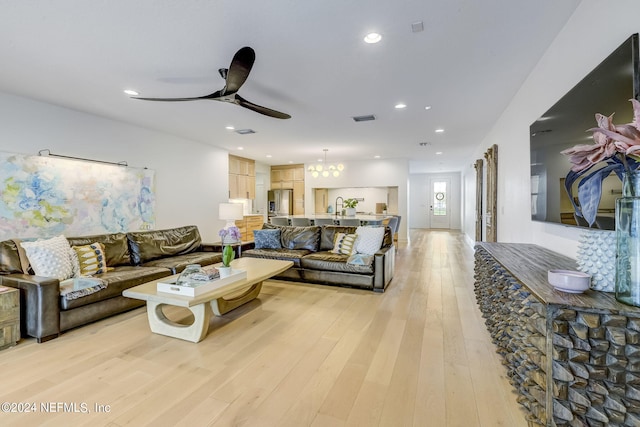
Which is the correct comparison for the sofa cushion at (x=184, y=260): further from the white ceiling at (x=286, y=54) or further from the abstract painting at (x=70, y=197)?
the white ceiling at (x=286, y=54)

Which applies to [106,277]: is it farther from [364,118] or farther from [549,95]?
[549,95]

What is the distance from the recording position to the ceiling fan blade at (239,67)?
2.18m

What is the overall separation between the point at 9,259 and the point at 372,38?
4.11 meters

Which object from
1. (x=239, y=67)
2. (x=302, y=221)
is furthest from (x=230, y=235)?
(x=302, y=221)

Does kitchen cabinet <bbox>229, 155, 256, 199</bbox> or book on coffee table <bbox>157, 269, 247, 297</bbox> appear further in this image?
kitchen cabinet <bbox>229, 155, 256, 199</bbox>

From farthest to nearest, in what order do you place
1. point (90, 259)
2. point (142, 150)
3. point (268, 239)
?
1. point (142, 150)
2. point (268, 239)
3. point (90, 259)

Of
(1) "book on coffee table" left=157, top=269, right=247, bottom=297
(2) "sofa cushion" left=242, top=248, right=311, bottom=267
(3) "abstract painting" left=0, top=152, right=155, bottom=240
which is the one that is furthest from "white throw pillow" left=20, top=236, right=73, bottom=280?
(2) "sofa cushion" left=242, top=248, right=311, bottom=267

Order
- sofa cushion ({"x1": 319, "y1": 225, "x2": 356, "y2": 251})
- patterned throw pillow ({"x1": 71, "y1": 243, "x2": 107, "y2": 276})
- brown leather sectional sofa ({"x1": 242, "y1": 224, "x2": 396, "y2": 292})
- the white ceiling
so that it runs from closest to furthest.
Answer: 1. the white ceiling
2. patterned throw pillow ({"x1": 71, "y1": 243, "x2": 107, "y2": 276})
3. brown leather sectional sofa ({"x1": 242, "y1": 224, "x2": 396, "y2": 292})
4. sofa cushion ({"x1": 319, "y1": 225, "x2": 356, "y2": 251})

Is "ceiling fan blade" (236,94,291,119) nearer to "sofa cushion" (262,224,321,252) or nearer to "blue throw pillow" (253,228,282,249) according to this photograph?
"sofa cushion" (262,224,321,252)

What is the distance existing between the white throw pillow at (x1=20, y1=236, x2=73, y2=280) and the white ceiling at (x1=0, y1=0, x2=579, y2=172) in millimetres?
1814

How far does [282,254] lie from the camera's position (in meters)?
4.63

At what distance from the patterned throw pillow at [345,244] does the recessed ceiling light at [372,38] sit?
2.79 m

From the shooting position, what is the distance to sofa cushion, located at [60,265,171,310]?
2.77m

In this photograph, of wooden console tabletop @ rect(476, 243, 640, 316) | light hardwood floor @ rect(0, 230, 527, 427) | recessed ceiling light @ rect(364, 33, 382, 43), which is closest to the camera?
wooden console tabletop @ rect(476, 243, 640, 316)
